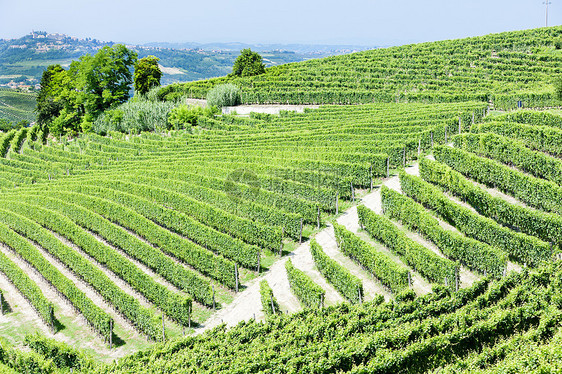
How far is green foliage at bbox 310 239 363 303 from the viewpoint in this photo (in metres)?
20.4

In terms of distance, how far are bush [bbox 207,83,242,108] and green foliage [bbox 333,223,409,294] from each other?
1864 inches

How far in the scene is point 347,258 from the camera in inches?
974

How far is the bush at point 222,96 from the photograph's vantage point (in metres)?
68.6

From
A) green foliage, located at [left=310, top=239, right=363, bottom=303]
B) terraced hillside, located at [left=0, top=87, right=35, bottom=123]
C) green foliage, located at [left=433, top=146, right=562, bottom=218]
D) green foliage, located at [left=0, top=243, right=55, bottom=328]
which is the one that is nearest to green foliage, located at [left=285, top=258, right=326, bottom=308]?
green foliage, located at [left=310, top=239, right=363, bottom=303]

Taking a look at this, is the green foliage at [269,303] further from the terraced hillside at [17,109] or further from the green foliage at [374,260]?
the terraced hillside at [17,109]

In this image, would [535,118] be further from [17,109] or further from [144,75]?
[17,109]

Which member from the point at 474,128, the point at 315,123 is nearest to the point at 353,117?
the point at 315,123

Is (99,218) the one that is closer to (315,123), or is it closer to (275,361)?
(275,361)

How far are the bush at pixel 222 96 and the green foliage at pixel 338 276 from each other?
48037mm

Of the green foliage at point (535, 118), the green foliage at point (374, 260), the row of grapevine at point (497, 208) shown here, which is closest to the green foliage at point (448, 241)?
the green foliage at point (374, 260)

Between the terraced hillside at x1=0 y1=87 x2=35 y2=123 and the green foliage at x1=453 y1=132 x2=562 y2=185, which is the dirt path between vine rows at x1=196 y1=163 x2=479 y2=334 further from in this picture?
the terraced hillside at x1=0 y1=87 x2=35 y2=123

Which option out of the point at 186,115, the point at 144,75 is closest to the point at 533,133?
the point at 186,115

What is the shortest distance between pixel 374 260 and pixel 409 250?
1842 mm

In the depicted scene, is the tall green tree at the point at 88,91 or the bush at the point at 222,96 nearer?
the bush at the point at 222,96
